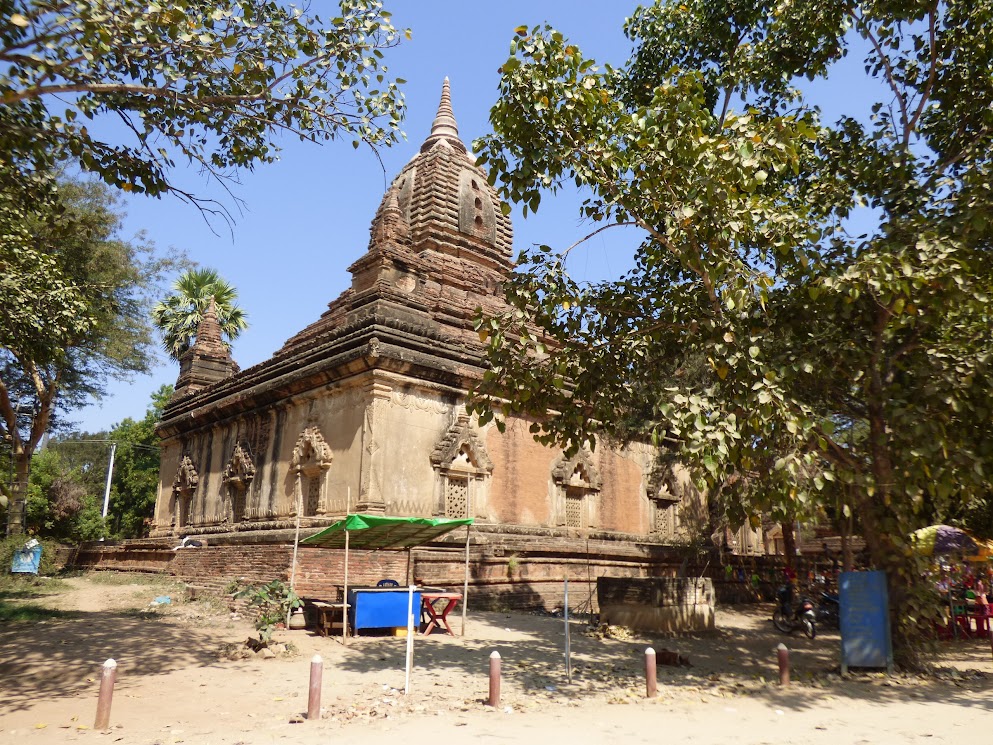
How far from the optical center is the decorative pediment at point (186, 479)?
22000mm

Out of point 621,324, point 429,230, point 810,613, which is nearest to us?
point 621,324

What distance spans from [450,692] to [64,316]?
395 inches

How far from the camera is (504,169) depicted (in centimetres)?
909

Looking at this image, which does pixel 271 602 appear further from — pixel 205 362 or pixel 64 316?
pixel 205 362

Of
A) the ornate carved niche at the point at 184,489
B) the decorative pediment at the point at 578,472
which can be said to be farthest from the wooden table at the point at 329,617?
the ornate carved niche at the point at 184,489

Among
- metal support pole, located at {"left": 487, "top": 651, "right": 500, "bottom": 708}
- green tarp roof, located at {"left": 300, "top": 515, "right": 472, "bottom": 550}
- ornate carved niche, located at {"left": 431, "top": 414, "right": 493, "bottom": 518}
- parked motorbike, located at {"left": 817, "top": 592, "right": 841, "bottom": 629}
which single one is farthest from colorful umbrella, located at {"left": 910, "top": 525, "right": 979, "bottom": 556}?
metal support pole, located at {"left": 487, "top": 651, "right": 500, "bottom": 708}

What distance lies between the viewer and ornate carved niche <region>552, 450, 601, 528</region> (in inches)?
728

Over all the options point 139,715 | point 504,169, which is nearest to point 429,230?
point 504,169

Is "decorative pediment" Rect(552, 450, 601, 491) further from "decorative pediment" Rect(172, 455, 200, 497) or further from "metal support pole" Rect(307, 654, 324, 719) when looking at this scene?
"metal support pole" Rect(307, 654, 324, 719)

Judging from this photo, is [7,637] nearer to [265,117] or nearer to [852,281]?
[265,117]

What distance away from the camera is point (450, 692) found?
7.97 m

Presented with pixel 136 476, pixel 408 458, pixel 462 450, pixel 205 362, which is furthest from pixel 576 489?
pixel 136 476

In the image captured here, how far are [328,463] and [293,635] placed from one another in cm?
518

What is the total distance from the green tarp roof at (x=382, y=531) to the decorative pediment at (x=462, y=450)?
10.9 feet
